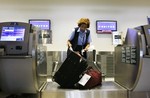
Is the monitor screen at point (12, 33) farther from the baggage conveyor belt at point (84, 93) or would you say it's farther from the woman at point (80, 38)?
the woman at point (80, 38)

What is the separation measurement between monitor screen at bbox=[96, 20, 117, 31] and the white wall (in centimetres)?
13

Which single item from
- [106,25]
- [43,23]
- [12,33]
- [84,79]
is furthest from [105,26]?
[12,33]

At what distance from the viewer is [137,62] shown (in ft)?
9.16

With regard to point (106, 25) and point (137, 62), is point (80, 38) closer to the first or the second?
point (137, 62)

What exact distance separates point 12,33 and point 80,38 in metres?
1.55

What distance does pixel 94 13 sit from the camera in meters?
6.06

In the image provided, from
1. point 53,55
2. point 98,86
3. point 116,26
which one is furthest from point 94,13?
point 98,86

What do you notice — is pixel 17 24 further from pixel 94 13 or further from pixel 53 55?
pixel 94 13

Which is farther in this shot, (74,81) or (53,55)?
(53,55)

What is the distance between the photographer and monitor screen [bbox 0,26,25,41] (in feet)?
8.82

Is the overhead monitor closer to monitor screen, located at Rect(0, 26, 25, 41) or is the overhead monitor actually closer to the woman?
the woman

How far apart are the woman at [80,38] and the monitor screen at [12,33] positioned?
131cm

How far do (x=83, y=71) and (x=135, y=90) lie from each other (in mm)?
769

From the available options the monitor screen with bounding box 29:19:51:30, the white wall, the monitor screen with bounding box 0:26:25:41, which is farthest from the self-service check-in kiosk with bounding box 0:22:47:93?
the white wall
